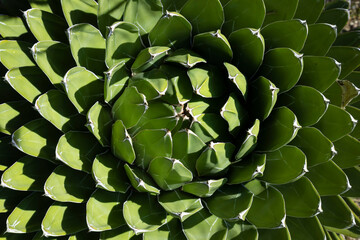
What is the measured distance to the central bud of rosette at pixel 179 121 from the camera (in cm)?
155

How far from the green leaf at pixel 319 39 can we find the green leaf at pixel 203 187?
70cm

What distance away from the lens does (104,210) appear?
1627mm

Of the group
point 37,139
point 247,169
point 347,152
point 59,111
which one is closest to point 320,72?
point 347,152

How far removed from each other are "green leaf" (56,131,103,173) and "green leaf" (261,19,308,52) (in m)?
0.90

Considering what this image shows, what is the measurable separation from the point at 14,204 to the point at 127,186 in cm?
58

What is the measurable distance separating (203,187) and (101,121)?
53 centimetres

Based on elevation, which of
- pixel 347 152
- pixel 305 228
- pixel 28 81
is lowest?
pixel 305 228

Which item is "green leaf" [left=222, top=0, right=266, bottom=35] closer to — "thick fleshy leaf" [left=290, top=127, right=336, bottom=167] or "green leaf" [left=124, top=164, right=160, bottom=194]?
"thick fleshy leaf" [left=290, top=127, right=336, bottom=167]

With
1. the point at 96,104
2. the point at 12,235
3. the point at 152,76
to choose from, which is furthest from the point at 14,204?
the point at 152,76

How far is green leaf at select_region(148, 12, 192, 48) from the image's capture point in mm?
1591

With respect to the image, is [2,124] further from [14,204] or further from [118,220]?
[118,220]

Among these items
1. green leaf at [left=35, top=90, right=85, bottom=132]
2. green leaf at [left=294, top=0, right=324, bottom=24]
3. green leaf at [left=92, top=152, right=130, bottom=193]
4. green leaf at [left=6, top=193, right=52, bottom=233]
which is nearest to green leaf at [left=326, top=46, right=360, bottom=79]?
green leaf at [left=294, top=0, right=324, bottom=24]

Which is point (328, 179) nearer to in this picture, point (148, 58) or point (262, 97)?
point (262, 97)

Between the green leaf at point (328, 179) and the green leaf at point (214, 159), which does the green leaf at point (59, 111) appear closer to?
the green leaf at point (214, 159)
